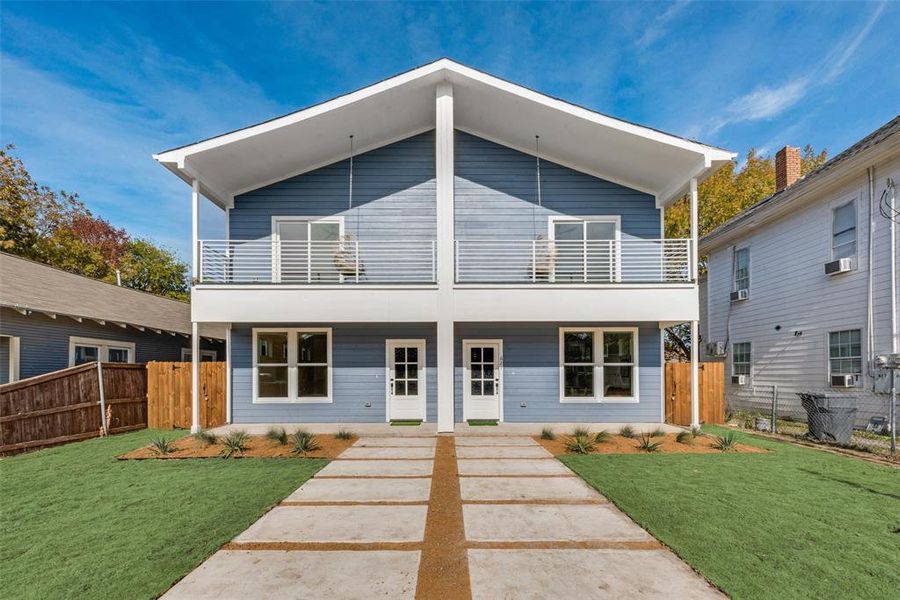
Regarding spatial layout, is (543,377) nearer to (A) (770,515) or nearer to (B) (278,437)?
(A) (770,515)

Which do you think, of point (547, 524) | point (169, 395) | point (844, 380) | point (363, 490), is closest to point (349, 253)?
point (363, 490)

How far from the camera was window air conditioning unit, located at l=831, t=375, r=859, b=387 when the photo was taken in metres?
9.42

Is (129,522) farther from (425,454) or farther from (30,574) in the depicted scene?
(425,454)

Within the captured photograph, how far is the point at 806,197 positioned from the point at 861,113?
9.74 metres

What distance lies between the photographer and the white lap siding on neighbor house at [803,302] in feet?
29.7

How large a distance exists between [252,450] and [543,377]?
6355 mm

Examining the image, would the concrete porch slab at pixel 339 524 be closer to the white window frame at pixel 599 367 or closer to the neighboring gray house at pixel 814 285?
the white window frame at pixel 599 367

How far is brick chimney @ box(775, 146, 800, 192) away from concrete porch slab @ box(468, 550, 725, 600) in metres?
14.7

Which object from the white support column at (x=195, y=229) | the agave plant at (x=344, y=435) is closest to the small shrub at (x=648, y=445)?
the agave plant at (x=344, y=435)

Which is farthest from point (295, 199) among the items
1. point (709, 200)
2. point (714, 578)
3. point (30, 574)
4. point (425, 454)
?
point (709, 200)

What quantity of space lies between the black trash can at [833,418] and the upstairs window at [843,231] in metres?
3.77

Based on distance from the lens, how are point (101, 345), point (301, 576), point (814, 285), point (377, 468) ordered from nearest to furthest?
point (301, 576) → point (377, 468) → point (814, 285) → point (101, 345)

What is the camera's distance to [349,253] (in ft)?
31.1

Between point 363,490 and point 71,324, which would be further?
point 71,324
